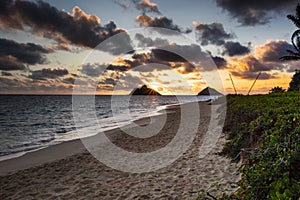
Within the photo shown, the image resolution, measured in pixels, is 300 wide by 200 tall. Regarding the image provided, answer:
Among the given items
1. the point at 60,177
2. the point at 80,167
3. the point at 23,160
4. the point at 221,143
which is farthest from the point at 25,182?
the point at 221,143

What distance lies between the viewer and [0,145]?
51.0ft

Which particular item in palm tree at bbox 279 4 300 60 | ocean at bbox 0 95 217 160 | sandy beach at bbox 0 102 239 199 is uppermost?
palm tree at bbox 279 4 300 60

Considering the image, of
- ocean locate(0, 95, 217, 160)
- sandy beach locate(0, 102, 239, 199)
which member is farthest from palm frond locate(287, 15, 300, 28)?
sandy beach locate(0, 102, 239, 199)

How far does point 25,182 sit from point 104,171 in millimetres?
2776

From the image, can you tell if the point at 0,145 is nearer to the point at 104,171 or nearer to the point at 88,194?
the point at 104,171

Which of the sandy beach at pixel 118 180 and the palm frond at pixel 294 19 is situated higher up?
the palm frond at pixel 294 19

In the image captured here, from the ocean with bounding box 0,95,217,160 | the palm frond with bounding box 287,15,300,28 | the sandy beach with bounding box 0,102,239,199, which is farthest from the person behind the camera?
the palm frond with bounding box 287,15,300,28

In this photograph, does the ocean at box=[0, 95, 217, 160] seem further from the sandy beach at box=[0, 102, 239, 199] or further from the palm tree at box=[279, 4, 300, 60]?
the palm tree at box=[279, 4, 300, 60]

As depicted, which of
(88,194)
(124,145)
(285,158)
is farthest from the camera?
(124,145)

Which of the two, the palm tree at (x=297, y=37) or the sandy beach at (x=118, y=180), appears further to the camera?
the palm tree at (x=297, y=37)

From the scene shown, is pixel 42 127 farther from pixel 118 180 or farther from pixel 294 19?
pixel 294 19

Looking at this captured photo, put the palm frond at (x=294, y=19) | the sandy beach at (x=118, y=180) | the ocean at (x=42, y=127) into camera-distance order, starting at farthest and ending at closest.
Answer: the palm frond at (x=294, y=19) < the ocean at (x=42, y=127) < the sandy beach at (x=118, y=180)

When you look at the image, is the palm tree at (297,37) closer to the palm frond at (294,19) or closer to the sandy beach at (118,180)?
the palm frond at (294,19)

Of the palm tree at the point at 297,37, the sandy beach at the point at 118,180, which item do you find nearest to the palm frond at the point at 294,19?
the palm tree at the point at 297,37
